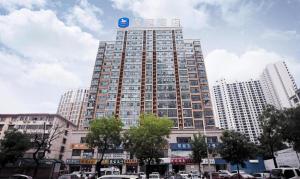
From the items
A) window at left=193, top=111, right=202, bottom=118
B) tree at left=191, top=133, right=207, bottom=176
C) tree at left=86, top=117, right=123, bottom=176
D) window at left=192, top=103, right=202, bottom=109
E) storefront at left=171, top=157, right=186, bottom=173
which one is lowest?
storefront at left=171, top=157, right=186, bottom=173

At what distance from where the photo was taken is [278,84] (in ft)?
353

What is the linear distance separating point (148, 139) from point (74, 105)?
325 ft

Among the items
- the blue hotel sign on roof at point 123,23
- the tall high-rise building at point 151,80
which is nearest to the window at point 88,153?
Answer: the tall high-rise building at point 151,80

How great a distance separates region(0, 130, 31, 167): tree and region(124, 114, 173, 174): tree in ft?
56.8

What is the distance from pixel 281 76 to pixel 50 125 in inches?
4923

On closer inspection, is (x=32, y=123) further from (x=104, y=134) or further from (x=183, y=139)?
(x=183, y=139)

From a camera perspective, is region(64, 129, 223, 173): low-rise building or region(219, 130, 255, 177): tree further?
region(64, 129, 223, 173): low-rise building

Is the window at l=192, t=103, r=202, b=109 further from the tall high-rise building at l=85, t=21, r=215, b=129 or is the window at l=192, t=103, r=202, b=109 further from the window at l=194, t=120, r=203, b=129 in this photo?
the window at l=194, t=120, r=203, b=129

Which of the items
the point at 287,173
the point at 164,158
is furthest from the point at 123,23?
the point at 287,173

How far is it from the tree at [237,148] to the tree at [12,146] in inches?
1242

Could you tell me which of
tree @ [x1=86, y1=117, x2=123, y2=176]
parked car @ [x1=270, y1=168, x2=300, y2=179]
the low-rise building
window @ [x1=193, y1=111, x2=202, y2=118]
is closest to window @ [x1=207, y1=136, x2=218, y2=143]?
the low-rise building

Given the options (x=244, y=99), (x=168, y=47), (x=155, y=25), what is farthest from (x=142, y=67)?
(x=244, y=99)

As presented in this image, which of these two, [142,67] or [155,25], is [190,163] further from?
[155,25]

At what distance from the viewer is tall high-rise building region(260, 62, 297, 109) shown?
101938mm
